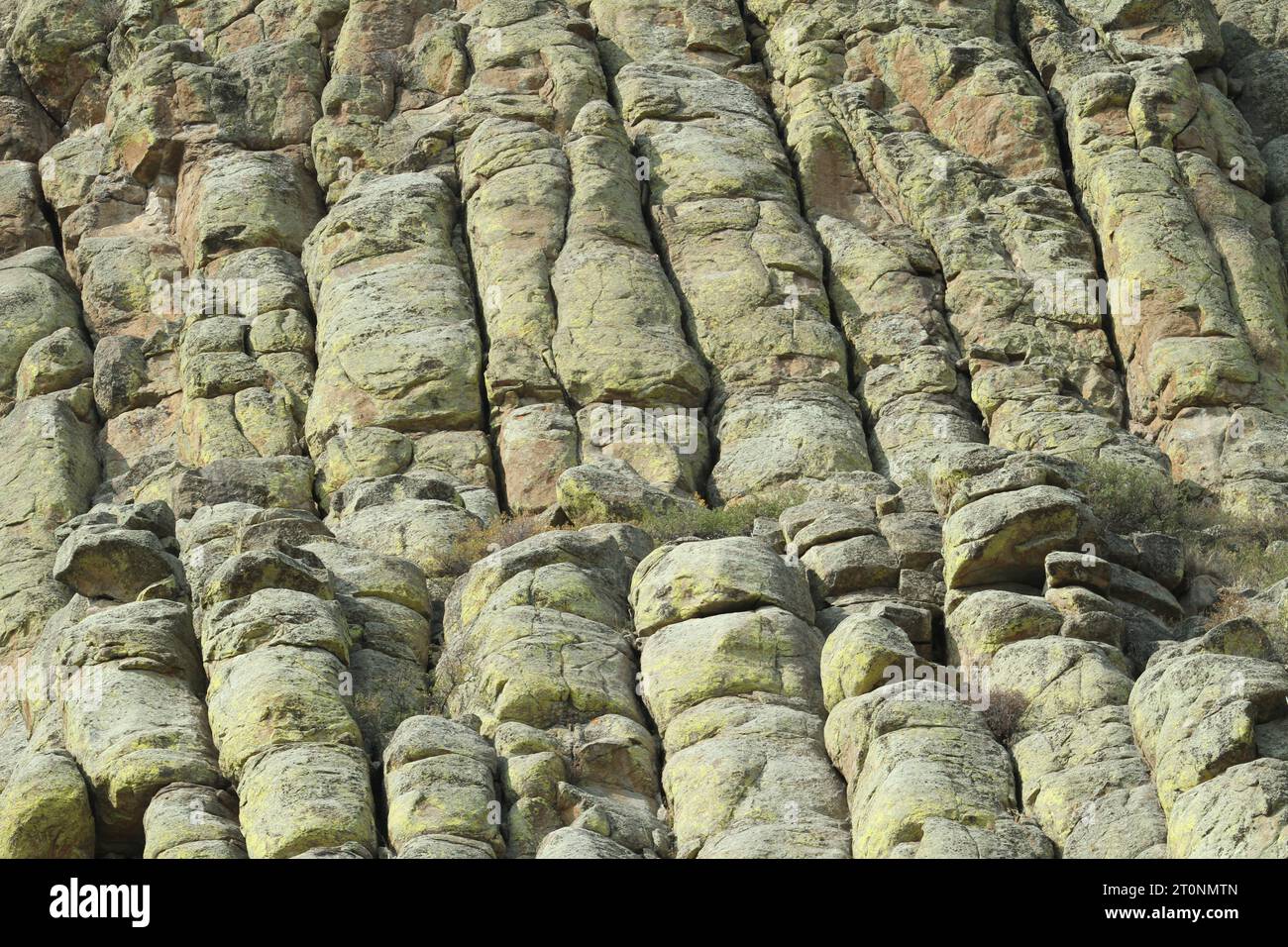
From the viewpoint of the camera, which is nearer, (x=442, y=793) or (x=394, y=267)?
(x=442, y=793)

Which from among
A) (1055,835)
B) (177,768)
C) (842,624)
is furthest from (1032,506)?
(177,768)

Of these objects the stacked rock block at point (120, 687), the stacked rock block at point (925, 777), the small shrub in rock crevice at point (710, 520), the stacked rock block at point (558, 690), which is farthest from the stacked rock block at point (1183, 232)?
the stacked rock block at point (120, 687)

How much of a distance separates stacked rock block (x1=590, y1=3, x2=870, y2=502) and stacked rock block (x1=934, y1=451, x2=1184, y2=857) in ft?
21.4

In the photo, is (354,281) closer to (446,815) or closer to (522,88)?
(522,88)

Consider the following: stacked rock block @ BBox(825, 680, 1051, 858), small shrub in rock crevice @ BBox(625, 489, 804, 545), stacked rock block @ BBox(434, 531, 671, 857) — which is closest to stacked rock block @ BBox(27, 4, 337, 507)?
small shrub in rock crevice @ BBox(625, 489, 804, 545)

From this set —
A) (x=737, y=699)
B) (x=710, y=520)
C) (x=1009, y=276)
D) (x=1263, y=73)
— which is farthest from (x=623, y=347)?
(x=1263, y=73)

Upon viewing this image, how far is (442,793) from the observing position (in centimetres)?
3325

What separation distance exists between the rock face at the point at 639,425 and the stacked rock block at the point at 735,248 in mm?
131

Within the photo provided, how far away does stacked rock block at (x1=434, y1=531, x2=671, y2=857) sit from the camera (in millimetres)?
33531

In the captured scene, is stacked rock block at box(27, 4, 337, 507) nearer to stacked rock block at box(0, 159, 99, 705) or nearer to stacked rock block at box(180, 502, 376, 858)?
stacked rock block at box(0, 159, 99, 705)

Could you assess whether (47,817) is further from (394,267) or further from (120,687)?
(394,267)

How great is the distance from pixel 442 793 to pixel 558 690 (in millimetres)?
3687

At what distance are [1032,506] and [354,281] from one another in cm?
1849

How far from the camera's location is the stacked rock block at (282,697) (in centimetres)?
3288
